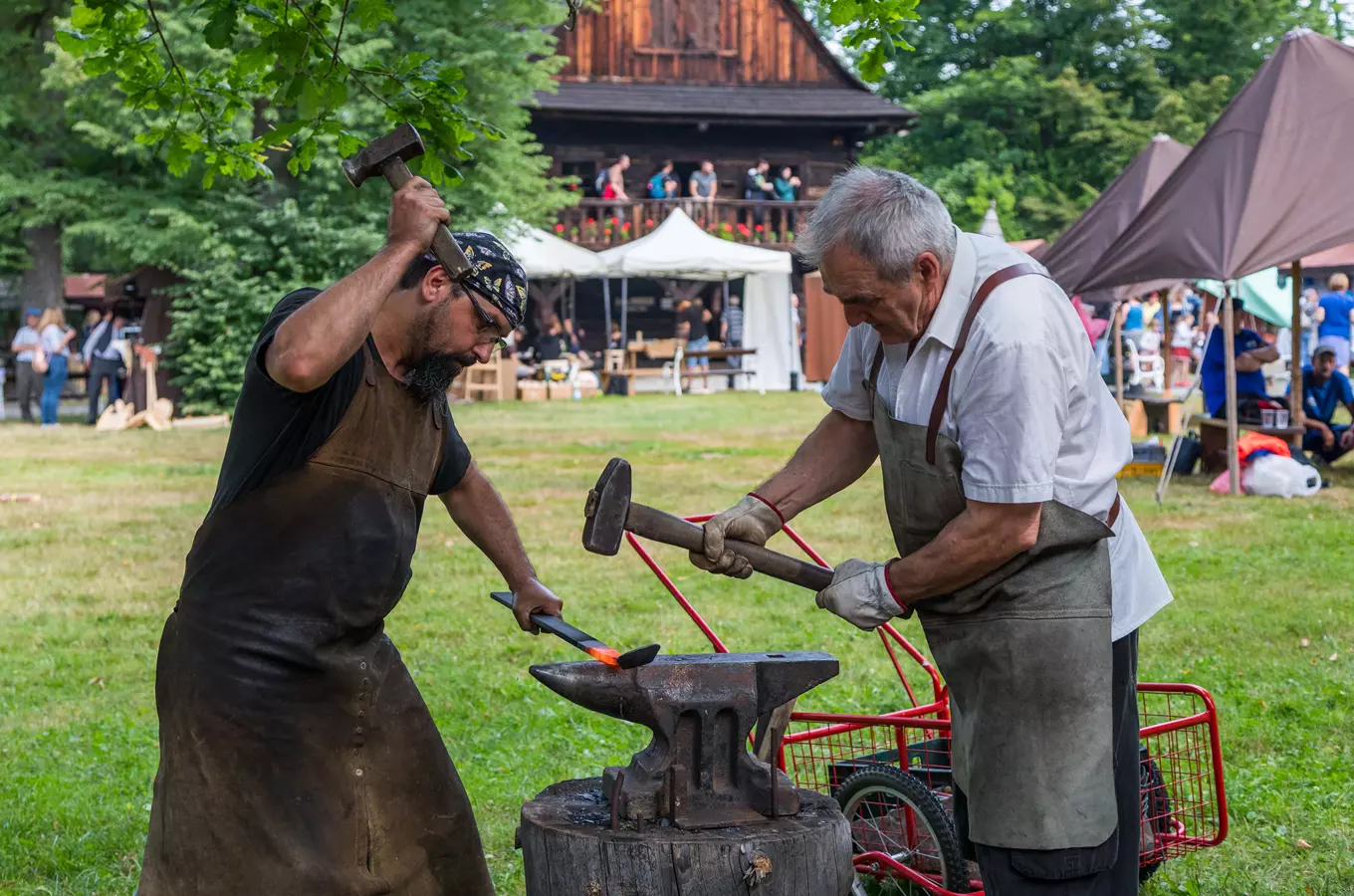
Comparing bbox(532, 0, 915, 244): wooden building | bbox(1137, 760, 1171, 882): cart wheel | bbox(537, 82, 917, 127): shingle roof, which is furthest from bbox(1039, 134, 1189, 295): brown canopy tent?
bbox(537, 82, 917, 127): shingle roof

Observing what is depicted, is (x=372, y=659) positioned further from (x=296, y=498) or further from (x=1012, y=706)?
(x=1012, y=706)

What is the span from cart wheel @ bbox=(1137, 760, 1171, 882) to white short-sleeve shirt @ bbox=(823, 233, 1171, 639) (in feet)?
3.52

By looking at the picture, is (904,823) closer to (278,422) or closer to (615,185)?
(278,422)

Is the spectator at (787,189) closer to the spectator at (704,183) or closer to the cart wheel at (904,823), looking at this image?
the spectator at (704,183)

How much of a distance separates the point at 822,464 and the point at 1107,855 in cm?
114

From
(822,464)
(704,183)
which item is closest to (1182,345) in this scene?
(704,183)

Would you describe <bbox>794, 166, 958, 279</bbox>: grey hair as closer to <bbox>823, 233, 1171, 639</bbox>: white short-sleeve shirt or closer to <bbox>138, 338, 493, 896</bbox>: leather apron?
<bbox>823, 233, 1171, 639</bbox>: white short-sleeve shirt

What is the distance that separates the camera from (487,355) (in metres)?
3.40

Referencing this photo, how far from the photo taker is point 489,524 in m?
3.92

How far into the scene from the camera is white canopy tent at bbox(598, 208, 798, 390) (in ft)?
84.2

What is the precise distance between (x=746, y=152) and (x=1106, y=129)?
1351 centimetres

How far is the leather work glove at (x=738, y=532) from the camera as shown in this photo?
3.48m

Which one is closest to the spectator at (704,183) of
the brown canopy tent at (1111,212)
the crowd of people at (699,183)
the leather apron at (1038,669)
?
the crowd of people at (699,183)

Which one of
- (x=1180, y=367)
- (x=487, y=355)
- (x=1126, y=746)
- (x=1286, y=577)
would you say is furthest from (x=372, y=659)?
(x=1180, y=367)
